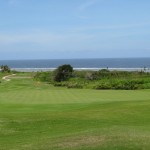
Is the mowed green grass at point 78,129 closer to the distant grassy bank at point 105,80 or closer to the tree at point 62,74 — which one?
the distant grassy bank at point 105,80

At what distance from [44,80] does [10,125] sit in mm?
63751

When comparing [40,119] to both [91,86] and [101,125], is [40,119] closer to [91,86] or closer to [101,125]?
[101,125]

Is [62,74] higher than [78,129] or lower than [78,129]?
higher

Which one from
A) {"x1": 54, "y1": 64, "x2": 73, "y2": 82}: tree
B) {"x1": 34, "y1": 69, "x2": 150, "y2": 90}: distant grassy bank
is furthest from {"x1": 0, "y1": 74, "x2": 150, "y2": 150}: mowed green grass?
{"x1": 54, "y1": 64, "x2": 73, "y2": 82}: tree

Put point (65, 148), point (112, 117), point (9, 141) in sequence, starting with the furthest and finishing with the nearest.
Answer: point (112, 117)
point (9, 141)
point (65, 148)

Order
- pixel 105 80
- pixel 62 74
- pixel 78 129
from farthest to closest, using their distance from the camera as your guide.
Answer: pixel 62 74 → pixel 105 80 → pixel 78 129

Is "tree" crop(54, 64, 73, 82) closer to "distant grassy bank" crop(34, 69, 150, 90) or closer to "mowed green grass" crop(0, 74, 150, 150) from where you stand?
"distant grassy bank" crop(34, 69, 150, 90)

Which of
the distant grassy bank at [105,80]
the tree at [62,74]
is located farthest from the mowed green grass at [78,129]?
the tree at [62,74]

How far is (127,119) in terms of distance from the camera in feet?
73.5

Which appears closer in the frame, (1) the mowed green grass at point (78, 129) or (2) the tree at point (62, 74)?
(1) the mowed green grass at point (78, 129)

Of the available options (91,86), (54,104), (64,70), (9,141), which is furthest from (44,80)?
(9,141)

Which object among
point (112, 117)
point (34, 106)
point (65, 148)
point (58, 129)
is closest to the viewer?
point (65, 148)

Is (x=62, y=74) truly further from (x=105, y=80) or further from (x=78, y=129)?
(x=78, y=129)

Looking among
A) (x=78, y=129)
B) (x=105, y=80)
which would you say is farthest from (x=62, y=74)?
(x=78, y=129)
